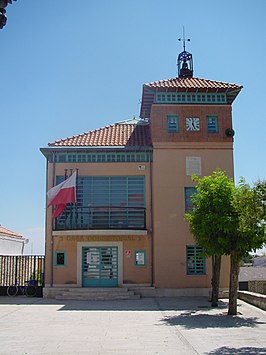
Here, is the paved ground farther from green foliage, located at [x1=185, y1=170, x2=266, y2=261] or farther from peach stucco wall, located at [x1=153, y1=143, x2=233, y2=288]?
green foliage, located at [x1=185, y1=170, x2=266, y2=261]

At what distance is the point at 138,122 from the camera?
2711 centimetres

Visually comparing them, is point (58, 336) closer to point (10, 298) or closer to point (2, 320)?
point (2, 320)

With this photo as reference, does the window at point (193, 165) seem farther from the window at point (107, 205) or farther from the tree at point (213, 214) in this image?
the tree at point (213, 214)

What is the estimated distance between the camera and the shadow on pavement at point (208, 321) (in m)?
14.1

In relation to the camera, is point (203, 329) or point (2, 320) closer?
point (203, 329)

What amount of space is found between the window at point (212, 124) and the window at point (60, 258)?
9.46 m

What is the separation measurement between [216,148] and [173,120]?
2.56 metres

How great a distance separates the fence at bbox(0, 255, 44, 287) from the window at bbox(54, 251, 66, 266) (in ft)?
3.16

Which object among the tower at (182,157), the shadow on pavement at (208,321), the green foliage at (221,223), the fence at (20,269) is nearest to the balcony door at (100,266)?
the tower at (182,157)

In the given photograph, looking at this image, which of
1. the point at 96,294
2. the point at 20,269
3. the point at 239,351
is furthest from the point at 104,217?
the point at 239,351

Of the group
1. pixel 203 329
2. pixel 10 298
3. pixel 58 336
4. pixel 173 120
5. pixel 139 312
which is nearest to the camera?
pixel 58 336

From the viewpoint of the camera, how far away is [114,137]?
24.8 metres

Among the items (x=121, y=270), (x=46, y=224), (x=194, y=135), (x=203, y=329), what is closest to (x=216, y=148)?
(x=194, y=135)

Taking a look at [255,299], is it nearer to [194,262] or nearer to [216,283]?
[216,283]
